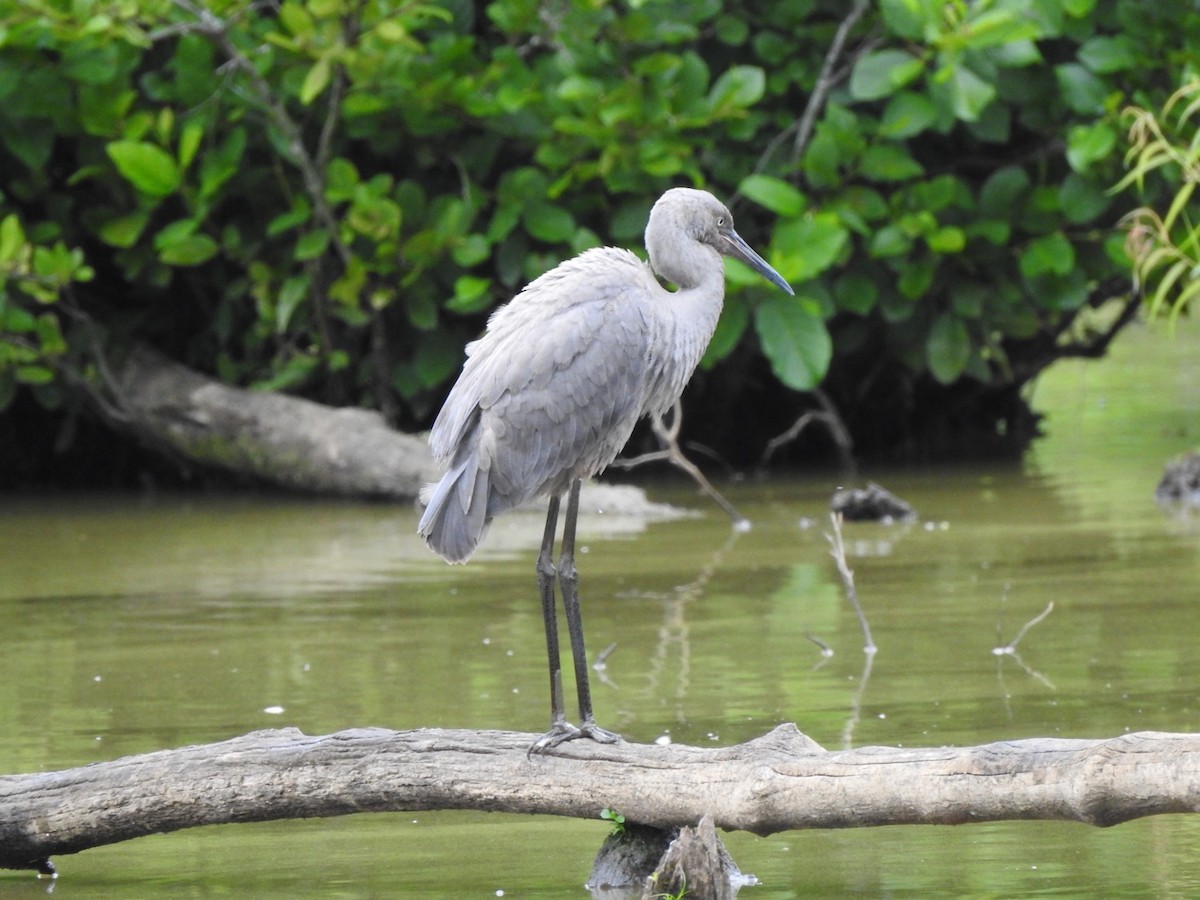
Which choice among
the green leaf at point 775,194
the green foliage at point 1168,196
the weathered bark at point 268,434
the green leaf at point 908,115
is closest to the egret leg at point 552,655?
the green foliage at point 1168,196

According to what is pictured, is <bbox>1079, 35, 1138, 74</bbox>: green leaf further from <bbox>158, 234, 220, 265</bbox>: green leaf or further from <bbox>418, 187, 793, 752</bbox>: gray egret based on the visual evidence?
<bbox>418, 187, 793, 752</bbox>: gray egret

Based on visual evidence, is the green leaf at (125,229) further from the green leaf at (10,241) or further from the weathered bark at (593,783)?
the weathered bark at (593,783)

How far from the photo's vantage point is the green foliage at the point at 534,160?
9.80 metres

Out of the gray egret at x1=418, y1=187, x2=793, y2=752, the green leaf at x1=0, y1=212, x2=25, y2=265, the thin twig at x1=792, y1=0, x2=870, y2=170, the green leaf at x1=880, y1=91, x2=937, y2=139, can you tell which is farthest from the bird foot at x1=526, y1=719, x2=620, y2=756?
the thin twig at x1=792, y1=0, x2=870, y2=170

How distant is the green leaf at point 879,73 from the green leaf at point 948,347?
1.44 m

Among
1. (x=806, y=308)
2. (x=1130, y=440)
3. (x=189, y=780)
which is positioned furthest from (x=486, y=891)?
(x=1130, y=440)

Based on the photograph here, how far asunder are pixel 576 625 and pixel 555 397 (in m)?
0.60

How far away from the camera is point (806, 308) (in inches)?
389

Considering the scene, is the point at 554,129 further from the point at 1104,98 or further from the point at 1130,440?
the point at 1130,440

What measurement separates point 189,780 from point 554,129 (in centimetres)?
645

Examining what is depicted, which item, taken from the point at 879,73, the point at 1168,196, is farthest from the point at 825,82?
the point at 1168,196

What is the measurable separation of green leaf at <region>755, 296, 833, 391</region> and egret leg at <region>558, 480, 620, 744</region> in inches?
192

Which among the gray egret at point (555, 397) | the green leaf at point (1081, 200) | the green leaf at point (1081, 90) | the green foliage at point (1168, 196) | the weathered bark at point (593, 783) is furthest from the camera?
the green leaf at point (1081, 200)

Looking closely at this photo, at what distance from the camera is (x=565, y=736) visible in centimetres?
438
